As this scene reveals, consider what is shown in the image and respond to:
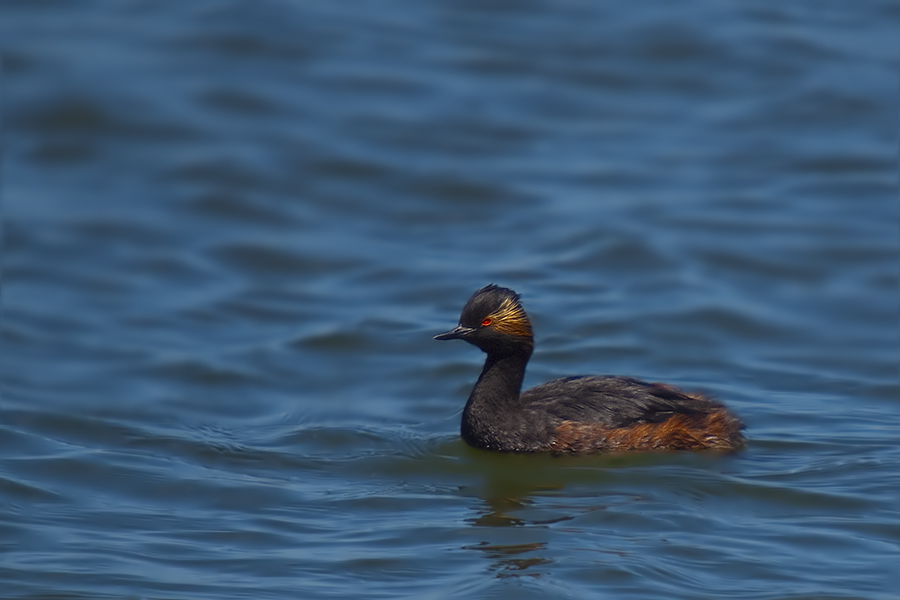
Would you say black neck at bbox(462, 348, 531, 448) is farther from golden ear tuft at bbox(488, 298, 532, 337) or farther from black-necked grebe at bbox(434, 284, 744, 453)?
golden ear tuft at bbox(488, 298, 532, 337)

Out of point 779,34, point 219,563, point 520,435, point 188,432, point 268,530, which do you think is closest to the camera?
point 219,563

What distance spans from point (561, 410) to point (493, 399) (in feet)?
1.71

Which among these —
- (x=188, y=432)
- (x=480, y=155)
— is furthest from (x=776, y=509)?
(x=480, y=155)

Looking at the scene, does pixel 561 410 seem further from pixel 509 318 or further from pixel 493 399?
pixel 509 318

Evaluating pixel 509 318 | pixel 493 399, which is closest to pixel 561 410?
pixel 493 399

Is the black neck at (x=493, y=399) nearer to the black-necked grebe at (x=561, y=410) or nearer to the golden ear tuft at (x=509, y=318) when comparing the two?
the black-necked grebe at (x=561, y=410)

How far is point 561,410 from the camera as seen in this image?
32.6 feet

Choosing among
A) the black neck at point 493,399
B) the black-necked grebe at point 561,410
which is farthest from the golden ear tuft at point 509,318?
the black neck at point 493,399

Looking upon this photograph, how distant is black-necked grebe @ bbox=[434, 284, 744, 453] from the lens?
32.1 ft

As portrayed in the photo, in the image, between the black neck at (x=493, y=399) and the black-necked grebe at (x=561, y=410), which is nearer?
the black-necked grebe at (x=561, y=410)

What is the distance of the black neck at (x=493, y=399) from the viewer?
32.7 feet

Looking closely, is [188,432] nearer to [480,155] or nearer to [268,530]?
[268,530]

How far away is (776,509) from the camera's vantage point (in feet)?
28.5

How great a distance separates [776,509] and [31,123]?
45.3 feet
